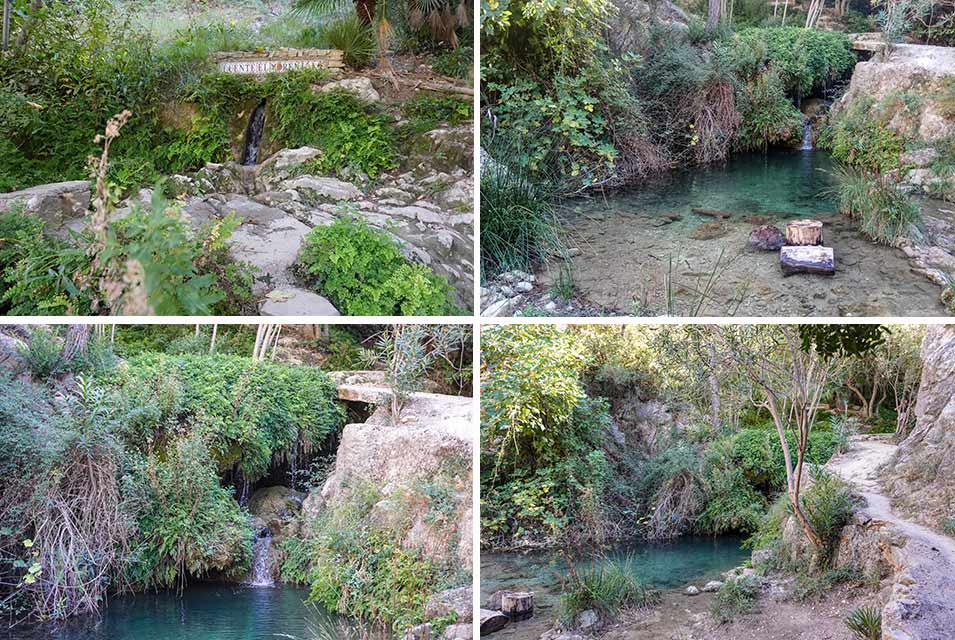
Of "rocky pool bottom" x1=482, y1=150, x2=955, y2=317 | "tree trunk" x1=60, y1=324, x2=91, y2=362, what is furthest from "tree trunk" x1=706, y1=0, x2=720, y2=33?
"tree trunk" x1=60, y1=324, x2=91, y2=362

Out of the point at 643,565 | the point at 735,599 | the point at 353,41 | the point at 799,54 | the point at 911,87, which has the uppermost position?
the point at 353,41

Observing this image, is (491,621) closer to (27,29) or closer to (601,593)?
(601,593)

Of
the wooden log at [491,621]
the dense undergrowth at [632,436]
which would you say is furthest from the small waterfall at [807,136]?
the wooden log at [491,621]

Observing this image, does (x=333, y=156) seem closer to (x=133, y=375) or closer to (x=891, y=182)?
(x=133, y=375)

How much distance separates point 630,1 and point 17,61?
5165 millimetres

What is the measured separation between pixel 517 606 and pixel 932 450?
295cm

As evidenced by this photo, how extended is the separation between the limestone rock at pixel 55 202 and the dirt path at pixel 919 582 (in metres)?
4.71

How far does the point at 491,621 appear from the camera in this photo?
438cm

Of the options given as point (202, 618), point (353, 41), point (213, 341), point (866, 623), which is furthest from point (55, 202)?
point (866, 623)

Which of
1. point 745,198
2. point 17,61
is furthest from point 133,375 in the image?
point 745,198

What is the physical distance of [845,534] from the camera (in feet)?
14.3

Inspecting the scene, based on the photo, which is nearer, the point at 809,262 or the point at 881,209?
the point at 809,262

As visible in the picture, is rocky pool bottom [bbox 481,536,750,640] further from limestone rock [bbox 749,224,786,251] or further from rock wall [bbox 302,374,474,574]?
limestone rock [bbox 749,224,786,251]

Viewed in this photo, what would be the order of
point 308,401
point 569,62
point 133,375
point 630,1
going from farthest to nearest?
point 630,1 → point 308,401 → point 569,62 → point 133,375
